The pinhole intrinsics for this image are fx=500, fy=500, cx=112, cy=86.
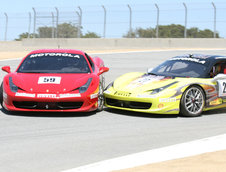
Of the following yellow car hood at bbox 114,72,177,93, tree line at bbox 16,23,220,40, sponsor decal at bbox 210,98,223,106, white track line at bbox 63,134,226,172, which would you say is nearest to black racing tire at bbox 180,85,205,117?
sponsor decal at bbox 210,98,223,106

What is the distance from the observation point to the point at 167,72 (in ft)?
33.3

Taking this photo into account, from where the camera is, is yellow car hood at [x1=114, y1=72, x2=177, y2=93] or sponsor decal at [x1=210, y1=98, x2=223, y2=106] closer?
yellow car hood at [x1=114, y1=72, x2=177, y2=93]

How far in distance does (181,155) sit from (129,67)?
585 inches

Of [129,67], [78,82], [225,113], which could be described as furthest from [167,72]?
[129,67]

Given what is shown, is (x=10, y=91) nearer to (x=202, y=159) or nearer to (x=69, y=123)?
(x=69, y=123)

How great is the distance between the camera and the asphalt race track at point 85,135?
5666 millimetres

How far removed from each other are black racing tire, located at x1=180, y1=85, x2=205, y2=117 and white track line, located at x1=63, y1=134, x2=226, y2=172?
6.84 ft

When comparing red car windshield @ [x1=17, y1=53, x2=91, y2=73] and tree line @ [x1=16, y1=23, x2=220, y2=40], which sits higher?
tree line @ [x1=16, y1=23, x2=220, y2=40]

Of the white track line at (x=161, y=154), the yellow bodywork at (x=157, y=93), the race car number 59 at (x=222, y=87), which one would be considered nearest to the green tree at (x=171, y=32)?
the race car number 59 at (x=222, y=87)

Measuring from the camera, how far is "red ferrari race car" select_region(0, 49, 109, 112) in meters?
8.52

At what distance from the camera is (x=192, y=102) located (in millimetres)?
9031

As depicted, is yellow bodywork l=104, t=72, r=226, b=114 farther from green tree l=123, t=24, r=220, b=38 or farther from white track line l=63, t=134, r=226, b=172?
green tree l=123, t=24, r=220, b=38

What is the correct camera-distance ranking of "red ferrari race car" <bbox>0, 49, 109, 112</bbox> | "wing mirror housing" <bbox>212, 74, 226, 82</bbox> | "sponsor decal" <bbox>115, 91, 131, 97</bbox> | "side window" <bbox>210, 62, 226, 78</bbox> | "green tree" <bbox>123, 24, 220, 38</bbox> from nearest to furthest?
"red ferrari race car" <bbox>0, 49, 109, 112</bbox>, "sponsor decal" <bbox>115, 91, 131, 97</bbox>, "wing mirror housing" <bbox>212, 74, 226, 82</bbox>, "side window" <bbox>210, 62, 226, 78</bbox>, "green tree" <bbox>123, 24, 220, 38</bbox>

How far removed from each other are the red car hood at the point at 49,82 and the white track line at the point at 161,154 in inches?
114
